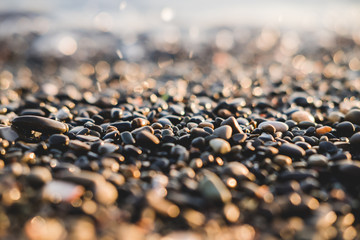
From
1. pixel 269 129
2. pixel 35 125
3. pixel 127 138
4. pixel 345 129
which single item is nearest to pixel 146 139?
pixel 127 138

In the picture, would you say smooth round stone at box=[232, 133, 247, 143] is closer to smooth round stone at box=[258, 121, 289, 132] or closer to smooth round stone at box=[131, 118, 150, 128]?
smooth round stone at box=[258, 121, 289, 132]

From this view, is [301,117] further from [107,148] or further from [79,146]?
[79,146]

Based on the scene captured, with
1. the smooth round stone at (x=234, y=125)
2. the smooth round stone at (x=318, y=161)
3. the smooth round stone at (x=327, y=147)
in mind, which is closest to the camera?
the smooth round stone at (x=318, y=161)

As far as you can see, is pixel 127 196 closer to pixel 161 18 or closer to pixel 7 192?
pixel 7 192

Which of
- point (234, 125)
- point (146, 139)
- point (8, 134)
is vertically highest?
point (234, 125)

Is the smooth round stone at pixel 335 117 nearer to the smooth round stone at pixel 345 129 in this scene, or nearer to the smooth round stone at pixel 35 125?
the smooth round stone at pixel 345 129

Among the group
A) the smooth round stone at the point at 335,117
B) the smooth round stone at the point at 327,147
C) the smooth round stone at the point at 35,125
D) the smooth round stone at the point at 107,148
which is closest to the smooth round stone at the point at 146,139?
the smooth round stone at the point at 107,148
